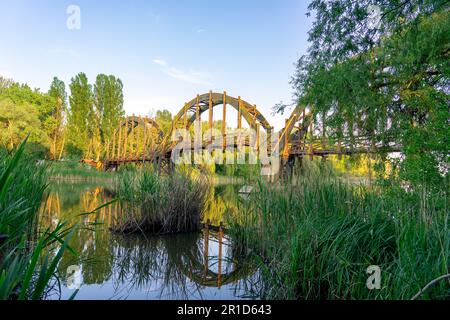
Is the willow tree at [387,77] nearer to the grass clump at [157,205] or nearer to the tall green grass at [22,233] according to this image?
the grass clump at [157,205]

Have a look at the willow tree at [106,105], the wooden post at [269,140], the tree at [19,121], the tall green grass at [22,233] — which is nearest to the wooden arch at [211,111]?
the wooden post at [269,140]

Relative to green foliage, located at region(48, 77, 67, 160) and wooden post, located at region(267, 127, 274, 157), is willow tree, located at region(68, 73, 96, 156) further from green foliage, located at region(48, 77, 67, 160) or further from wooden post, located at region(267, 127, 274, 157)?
wooden post, located at region(267, 127, 274, 157)

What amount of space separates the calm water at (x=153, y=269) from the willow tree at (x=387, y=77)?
322cm

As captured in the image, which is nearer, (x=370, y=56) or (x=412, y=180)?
(x=412, y=180)

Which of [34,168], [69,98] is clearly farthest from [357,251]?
[69,98]

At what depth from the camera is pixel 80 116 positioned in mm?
36875

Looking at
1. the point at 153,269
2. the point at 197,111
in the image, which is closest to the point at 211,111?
the point at 197,111

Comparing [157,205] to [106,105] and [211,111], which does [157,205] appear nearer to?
[211,111]

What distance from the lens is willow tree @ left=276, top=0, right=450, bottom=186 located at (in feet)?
17.9

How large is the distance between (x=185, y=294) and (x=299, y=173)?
229cm

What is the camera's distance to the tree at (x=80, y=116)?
36969mm
